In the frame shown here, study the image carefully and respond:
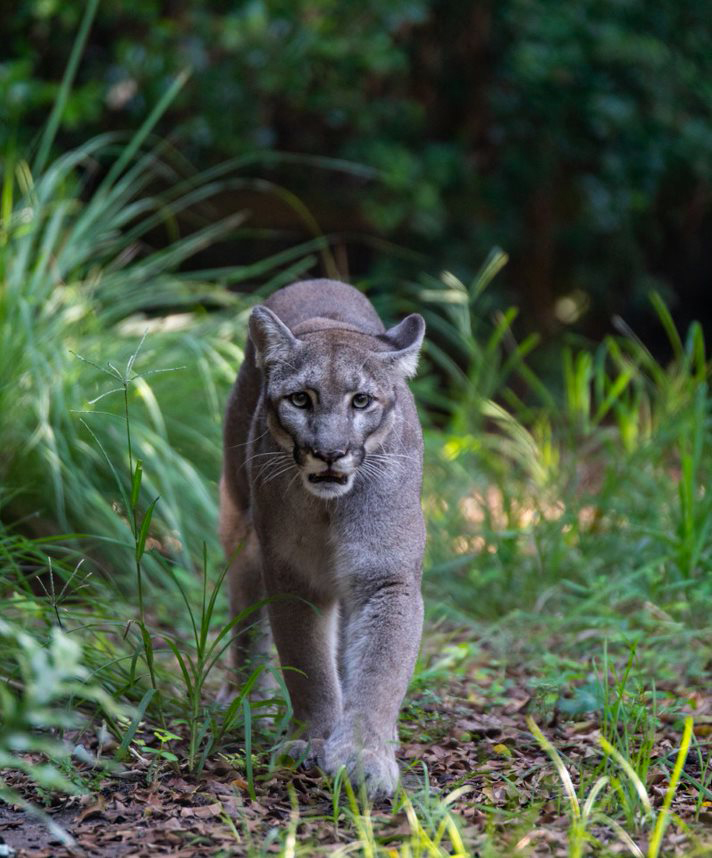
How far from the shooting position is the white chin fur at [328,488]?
4230 millimetres

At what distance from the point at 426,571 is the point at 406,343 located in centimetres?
218

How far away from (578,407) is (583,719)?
2.85 metres

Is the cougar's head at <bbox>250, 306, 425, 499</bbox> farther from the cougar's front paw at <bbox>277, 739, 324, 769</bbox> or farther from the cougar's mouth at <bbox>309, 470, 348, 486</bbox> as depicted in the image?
the cougar's front paw at <bbox>277, 739, 324, 769</bbox>

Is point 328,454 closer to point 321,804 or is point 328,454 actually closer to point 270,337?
point 270,337

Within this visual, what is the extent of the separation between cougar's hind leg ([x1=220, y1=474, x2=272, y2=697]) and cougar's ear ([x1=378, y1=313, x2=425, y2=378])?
109cm

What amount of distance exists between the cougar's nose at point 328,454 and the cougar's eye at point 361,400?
26cm

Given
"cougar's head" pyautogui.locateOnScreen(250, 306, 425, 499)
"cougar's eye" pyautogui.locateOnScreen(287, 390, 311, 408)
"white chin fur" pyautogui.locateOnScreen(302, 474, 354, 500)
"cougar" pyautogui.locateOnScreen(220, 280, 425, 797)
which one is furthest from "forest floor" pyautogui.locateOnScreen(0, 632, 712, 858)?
"cougar's eye" pyautogui.locateOnScreen(287, 390, 311, 408)

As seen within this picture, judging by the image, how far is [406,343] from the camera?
4.70m

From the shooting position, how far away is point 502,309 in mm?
11438

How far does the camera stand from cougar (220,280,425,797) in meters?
4.21

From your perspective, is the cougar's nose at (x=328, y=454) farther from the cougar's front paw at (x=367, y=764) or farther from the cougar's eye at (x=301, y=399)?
the cougar's front paw at (x=367, y=764)

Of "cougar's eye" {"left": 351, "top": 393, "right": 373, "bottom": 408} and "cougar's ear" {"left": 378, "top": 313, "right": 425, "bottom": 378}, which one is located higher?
"cougar's ear" {"left": 378, "top": 313, "right": 425, "bottom": 378}

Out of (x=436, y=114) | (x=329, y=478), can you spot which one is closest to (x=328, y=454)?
(x=329, y=478)

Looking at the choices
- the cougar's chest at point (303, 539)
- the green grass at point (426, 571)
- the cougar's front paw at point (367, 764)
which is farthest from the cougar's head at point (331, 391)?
the cougar's front paw at point (367, 764)
